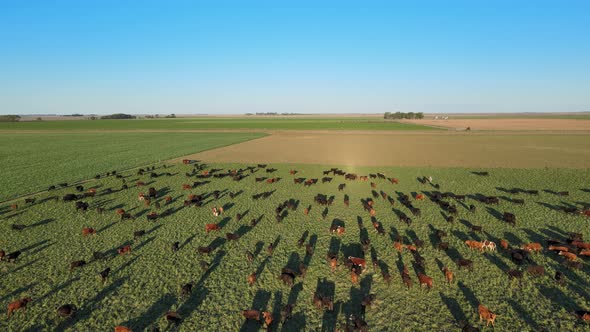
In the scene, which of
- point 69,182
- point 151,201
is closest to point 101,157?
point 69,182

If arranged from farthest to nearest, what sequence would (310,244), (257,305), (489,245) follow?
(310,244), (489,245), (257,305)

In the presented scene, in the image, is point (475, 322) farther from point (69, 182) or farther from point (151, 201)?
point (69, 182)

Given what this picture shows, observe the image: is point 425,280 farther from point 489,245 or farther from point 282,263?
point 282,263

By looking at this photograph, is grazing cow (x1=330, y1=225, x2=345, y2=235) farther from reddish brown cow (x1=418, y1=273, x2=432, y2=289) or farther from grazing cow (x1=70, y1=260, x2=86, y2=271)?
grazing cow (x1=70, y1=260, x2=86, y2=271)

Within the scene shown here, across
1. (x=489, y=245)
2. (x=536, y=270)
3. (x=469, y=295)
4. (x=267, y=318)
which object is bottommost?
(x=469, y=295)

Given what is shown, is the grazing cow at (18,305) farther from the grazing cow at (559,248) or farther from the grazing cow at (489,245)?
the grazing cow at (559,248)

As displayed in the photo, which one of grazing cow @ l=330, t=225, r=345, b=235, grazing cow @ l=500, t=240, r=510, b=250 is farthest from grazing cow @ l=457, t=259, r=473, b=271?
grazing cow @ l=330, t=225, r=345, b=235

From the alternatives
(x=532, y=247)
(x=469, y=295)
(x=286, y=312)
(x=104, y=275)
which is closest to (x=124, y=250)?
(x=104, y=275)

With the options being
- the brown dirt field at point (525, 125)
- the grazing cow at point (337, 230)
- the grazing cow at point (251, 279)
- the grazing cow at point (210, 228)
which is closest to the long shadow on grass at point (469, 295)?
the grazing cow at point (337, 230)

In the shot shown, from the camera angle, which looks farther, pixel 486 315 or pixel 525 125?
pixel 525 125
